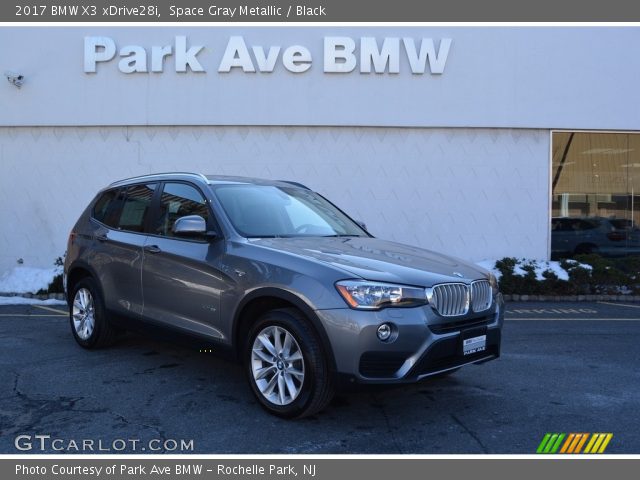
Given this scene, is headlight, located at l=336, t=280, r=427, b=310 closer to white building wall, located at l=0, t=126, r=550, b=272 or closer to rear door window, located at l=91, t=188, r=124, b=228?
rear door window, located at l=91, t=188, r=124, b=228

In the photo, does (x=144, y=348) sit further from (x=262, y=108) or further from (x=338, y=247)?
(x=262, y=108)

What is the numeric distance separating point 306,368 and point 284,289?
22.1 inches

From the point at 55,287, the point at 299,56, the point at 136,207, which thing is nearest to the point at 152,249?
the point at 136,207

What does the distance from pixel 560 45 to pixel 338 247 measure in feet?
33.3

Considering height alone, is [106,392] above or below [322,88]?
below

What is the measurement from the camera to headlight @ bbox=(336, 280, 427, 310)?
12.9 feet

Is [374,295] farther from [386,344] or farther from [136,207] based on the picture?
[136,207]

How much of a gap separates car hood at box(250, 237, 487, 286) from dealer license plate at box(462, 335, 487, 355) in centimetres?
43

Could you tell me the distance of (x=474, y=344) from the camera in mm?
4352

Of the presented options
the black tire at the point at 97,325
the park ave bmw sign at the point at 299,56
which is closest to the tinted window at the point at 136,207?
the black tire at the point at 97,325

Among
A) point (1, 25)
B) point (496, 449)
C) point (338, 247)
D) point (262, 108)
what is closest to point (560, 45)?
point (262, 108)

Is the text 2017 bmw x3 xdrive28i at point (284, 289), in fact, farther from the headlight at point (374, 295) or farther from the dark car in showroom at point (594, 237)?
the dark car in showroom at point (594, 237)

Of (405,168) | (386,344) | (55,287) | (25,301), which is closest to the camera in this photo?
(386,344)

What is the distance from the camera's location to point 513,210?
12.6 meters
